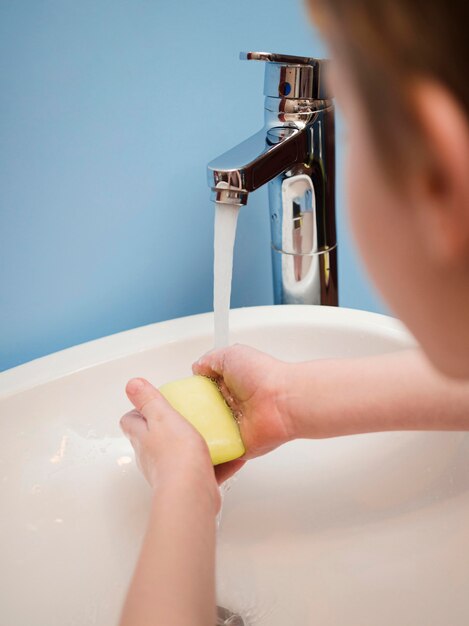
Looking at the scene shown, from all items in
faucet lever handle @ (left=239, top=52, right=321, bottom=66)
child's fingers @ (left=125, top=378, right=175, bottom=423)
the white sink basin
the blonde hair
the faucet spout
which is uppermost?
faucet lever handle @ (left=239, top=52, right=321, bottom=66)

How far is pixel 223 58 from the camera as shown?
2.27 feet

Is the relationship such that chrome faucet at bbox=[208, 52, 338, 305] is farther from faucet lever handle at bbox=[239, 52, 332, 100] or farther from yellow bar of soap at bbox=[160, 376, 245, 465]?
yellow bar of soap at bbox=[160, 376, 245, 465]

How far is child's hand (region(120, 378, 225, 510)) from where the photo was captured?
1.64 ft

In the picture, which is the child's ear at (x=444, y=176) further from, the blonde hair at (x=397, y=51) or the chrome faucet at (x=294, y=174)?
the chrome faucet at (x=294, y=174)

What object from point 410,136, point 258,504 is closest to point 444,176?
point 410,136

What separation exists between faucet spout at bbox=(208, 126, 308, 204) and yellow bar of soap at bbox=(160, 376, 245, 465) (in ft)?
0.51

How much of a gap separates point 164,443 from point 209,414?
58 millimetres

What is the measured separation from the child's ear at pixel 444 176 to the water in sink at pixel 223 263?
0.29m

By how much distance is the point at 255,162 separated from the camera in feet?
1.81

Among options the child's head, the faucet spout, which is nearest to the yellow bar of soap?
the faucet spout

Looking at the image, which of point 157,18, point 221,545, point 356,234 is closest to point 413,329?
point 356,234

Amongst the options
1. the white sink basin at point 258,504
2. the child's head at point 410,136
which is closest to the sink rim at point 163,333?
the white sink basin at point 258,504

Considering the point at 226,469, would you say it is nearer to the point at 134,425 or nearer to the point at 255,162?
the point at 134,425

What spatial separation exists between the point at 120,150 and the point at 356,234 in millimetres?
390
